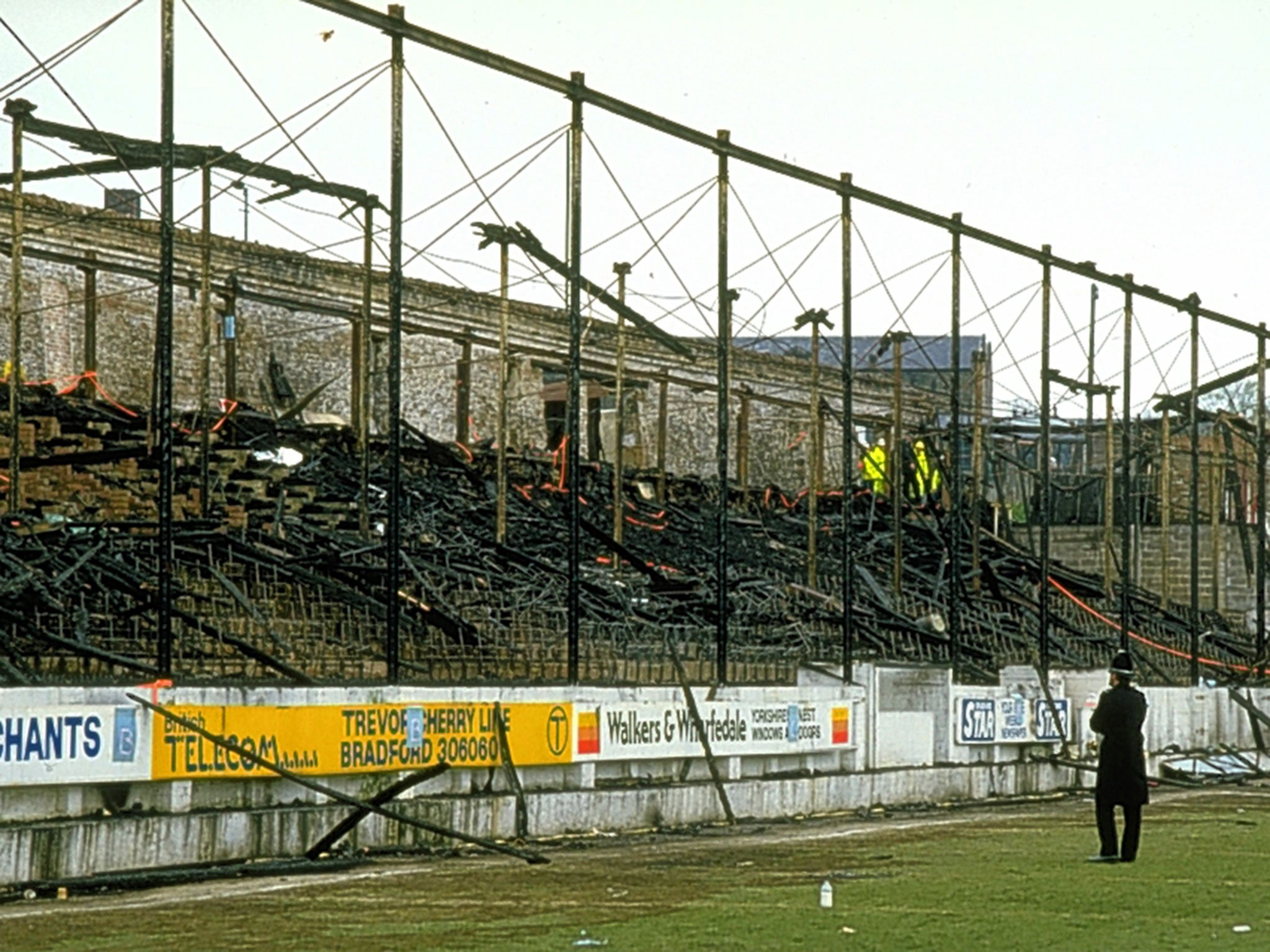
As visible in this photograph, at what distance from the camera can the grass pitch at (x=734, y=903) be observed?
42.8 ft

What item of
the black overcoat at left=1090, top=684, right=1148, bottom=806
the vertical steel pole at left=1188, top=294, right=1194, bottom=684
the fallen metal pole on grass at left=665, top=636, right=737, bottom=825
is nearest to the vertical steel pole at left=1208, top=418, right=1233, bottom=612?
the vertical steel pole at left=1188, top=294, right=1194, bottom=684

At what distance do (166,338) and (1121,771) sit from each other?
8785 mm

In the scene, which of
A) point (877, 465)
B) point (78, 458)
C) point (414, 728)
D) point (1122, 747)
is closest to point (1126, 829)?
point (1122, 747)

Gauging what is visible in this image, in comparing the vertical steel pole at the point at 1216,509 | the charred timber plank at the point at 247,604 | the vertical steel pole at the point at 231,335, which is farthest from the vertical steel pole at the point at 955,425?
the vertical steel pole at the point at 1216,509

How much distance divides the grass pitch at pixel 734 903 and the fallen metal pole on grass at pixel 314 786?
0.62 ft

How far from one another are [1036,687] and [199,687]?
17.3 meters

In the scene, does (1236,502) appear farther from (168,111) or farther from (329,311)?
(168,111)

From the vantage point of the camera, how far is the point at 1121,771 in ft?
61.3

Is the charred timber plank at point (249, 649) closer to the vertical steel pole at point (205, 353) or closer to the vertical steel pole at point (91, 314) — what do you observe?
the vertical steel pole at point (205, 353)

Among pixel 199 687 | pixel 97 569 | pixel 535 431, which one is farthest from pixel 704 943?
pixel 535 431

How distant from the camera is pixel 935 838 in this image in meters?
22.5

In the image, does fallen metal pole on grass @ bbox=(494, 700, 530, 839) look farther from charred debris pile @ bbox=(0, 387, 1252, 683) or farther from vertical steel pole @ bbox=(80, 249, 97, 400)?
vertical steel pole @ bbox=(80, 249, 97, 400)

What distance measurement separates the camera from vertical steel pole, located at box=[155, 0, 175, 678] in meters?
18.7

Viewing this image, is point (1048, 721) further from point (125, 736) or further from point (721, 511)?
point (125, 736)
